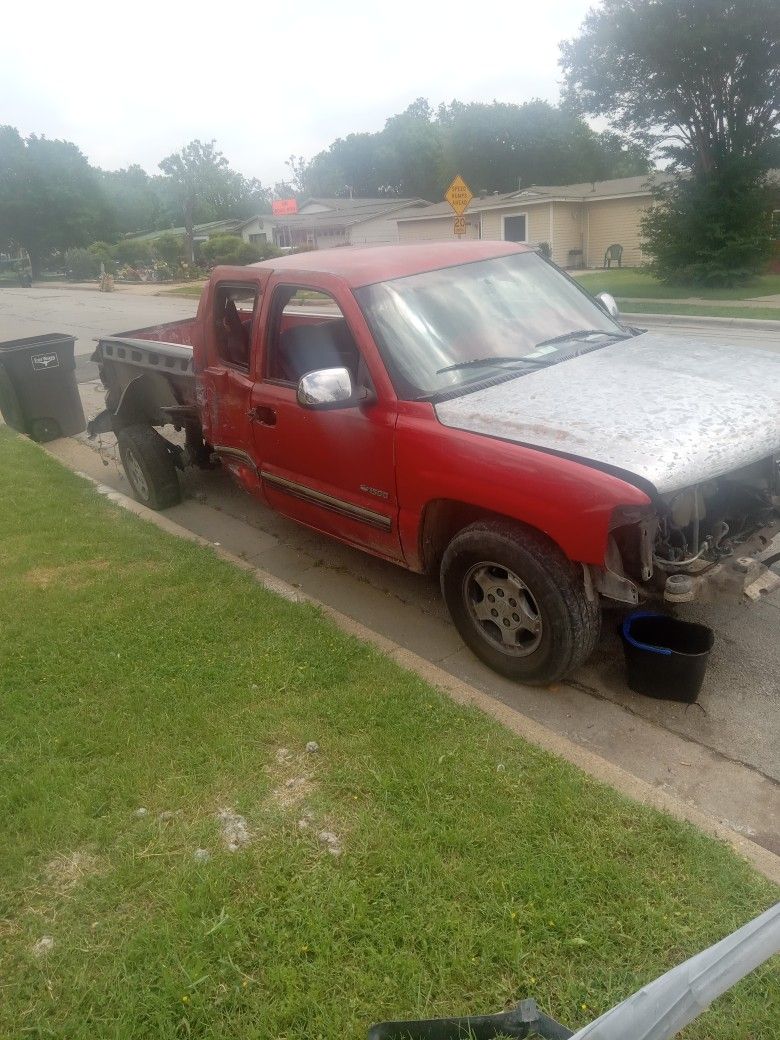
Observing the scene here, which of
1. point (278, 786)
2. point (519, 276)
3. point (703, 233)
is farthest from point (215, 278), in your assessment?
point (703, 233)

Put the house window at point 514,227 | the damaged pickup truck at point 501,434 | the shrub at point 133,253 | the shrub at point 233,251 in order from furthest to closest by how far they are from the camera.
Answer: the shrub at point 133,253, the shrub at point 233,251, the house window at point 514,227, the damaged pickup truck at point 501,434

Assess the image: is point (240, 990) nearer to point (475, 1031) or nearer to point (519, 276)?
point (475, 1031)

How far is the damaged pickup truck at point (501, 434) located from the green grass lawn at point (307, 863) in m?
0.63

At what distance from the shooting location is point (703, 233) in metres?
20.7

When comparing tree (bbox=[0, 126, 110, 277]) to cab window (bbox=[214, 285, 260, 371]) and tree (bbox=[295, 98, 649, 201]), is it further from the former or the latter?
cab window (bbox=[214, 285, 260, 371])

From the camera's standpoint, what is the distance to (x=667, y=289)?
21.5 m

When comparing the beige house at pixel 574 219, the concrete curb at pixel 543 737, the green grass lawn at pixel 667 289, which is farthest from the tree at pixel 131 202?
the concrete curb at pixel 543 737

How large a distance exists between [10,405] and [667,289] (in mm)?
18193

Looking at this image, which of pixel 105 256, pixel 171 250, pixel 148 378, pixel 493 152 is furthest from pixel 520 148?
pixel 148 378

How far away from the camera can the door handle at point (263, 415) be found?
15.1ft

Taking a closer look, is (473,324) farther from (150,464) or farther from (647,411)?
(150,464)

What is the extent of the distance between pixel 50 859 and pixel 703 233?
2219 centimetres

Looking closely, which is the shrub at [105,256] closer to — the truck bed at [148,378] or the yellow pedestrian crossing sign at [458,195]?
the yellow pedestrian crossing sign at [458,195]

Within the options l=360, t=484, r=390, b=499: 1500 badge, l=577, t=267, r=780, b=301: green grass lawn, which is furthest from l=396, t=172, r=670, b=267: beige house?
l=360, t=484, r=390, b=499: 1500 badge
